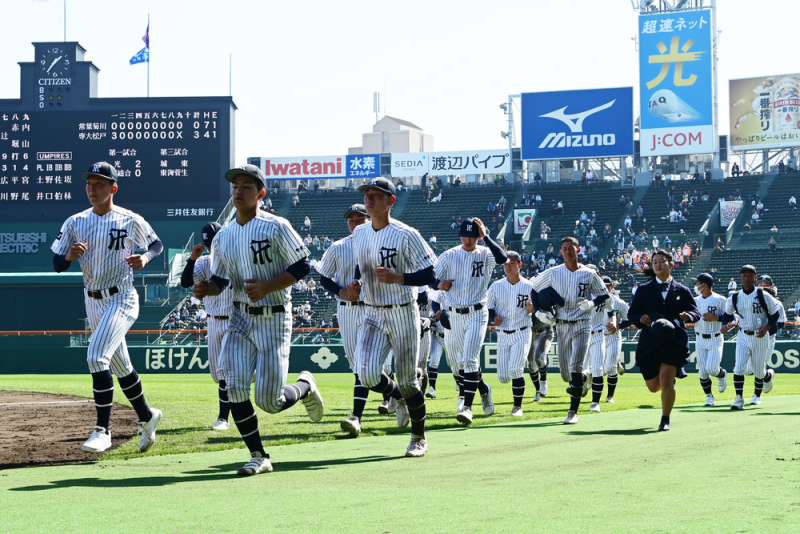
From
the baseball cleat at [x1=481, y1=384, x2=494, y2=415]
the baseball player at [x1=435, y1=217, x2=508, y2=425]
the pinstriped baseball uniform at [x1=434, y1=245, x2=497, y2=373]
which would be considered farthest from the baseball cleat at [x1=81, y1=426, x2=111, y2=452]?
the baseball cleat at [x1=481, y1=384, x2=494, y2=415]

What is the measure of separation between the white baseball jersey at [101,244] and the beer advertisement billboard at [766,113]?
159 feet

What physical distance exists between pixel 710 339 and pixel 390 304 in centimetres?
1048

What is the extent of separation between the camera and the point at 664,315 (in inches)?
412

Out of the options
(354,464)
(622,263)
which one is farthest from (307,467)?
(622,263)

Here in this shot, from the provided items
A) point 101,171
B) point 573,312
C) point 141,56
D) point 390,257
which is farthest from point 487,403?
point 141,56

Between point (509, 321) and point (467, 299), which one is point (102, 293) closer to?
point (467, 299)

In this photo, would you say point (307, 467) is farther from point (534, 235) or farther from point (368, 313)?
point (534, 235)

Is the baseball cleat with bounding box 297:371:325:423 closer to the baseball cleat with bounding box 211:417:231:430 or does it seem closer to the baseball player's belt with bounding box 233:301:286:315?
the baseball player's belt with bounding box 233:301:286:315

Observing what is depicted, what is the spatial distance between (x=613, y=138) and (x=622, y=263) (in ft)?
43.4

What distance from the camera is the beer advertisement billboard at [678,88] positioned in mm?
50062

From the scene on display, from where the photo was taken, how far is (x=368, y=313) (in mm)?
8172

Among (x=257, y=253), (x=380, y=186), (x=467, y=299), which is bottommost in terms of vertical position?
(x=467, y=299)

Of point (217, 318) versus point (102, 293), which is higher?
point (102, 293)

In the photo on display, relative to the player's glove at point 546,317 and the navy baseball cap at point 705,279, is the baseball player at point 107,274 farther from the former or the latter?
the navy baseball cap at point 705,279
